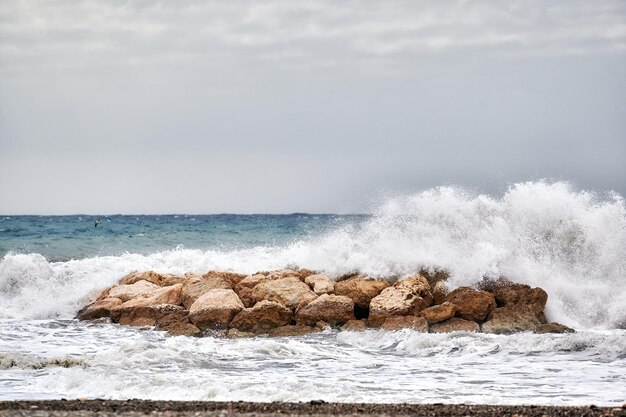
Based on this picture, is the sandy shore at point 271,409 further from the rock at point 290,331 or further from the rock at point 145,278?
the rock at point 145,278

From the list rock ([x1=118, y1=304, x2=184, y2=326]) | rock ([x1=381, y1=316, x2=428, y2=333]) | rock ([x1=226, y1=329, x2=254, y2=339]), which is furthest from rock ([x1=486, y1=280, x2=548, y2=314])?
rock ([x1=118, y1=304, x2=184, y2=326])

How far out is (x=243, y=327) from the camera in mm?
12938

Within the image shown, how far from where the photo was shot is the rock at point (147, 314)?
13.7 metres

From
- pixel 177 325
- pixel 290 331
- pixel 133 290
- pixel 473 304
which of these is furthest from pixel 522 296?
pixel 133 290

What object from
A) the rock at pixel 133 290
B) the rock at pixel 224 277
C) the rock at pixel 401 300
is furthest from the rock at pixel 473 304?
the rock at pixel 133 290

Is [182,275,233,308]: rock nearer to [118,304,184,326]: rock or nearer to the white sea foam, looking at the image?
[118,304,184,326]: rock

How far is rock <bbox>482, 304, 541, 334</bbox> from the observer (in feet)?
41.2

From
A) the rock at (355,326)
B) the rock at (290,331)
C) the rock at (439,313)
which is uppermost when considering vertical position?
the rock at (439,313)

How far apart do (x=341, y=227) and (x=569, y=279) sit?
16.6 ft

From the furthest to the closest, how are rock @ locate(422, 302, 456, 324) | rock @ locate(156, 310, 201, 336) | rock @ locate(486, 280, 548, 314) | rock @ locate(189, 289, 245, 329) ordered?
rock @ locate(486, 280, 548, 314), rock @ locate(189, 289, 245, 329), rock @ locate(156, 310, 201, 336), rock @ locate(422, 302, 456, 324)

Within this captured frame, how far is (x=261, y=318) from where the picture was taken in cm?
1298

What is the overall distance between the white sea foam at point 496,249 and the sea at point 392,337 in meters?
0.03

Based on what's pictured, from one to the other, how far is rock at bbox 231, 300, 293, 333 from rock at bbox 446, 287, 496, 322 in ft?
9.45

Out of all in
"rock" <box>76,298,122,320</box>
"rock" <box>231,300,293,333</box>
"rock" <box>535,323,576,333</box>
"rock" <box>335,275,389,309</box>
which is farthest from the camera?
"rock" <box>76,298,122,320</box>
